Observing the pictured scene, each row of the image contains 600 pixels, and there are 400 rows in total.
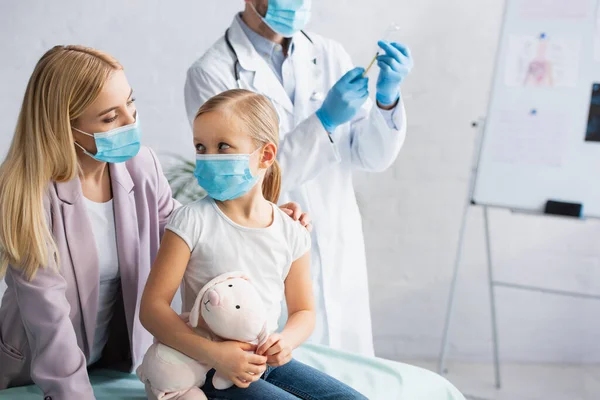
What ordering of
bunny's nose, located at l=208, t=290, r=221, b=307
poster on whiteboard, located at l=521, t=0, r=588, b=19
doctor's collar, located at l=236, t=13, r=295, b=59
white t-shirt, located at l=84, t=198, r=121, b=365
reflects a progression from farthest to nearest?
poster on whiteboard, located at l=521, t=0, r=588, b=19 → doctor's collar, located at l=236, t=13, r=295, b=59 → white t-shirt, located at l=84, t=198, r=121, b=365 → bunny's nose, located at l=208, t=290, r=221, b=307

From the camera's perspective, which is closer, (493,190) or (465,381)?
(493,190)

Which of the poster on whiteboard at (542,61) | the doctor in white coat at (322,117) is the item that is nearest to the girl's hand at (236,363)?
the doctor in white coat at (322,117)

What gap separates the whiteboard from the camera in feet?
7.68

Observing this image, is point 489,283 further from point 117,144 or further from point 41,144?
point 41,144

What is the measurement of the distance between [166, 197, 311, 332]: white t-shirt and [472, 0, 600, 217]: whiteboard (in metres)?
1.34

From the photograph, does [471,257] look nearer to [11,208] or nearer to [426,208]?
[426,208]

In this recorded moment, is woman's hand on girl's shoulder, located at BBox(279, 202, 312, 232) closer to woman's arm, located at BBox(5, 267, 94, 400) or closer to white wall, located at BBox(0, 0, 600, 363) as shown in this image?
woman's arm, located at BBox(5, 267, 94, 400)

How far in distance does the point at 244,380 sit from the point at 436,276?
6.40ft

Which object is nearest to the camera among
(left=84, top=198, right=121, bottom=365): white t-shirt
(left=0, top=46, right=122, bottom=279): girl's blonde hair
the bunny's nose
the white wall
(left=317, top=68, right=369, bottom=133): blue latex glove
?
the bunny's nose

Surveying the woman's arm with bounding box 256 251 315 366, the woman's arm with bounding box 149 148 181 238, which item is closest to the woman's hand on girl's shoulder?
the woman's arm with bounding box 256 251 315 366

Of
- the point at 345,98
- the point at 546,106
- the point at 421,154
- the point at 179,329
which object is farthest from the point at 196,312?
the point at 421,154

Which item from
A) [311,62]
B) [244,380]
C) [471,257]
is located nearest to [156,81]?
[311,62]

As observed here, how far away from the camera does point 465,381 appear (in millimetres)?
2914

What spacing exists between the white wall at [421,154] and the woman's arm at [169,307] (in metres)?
1.52
